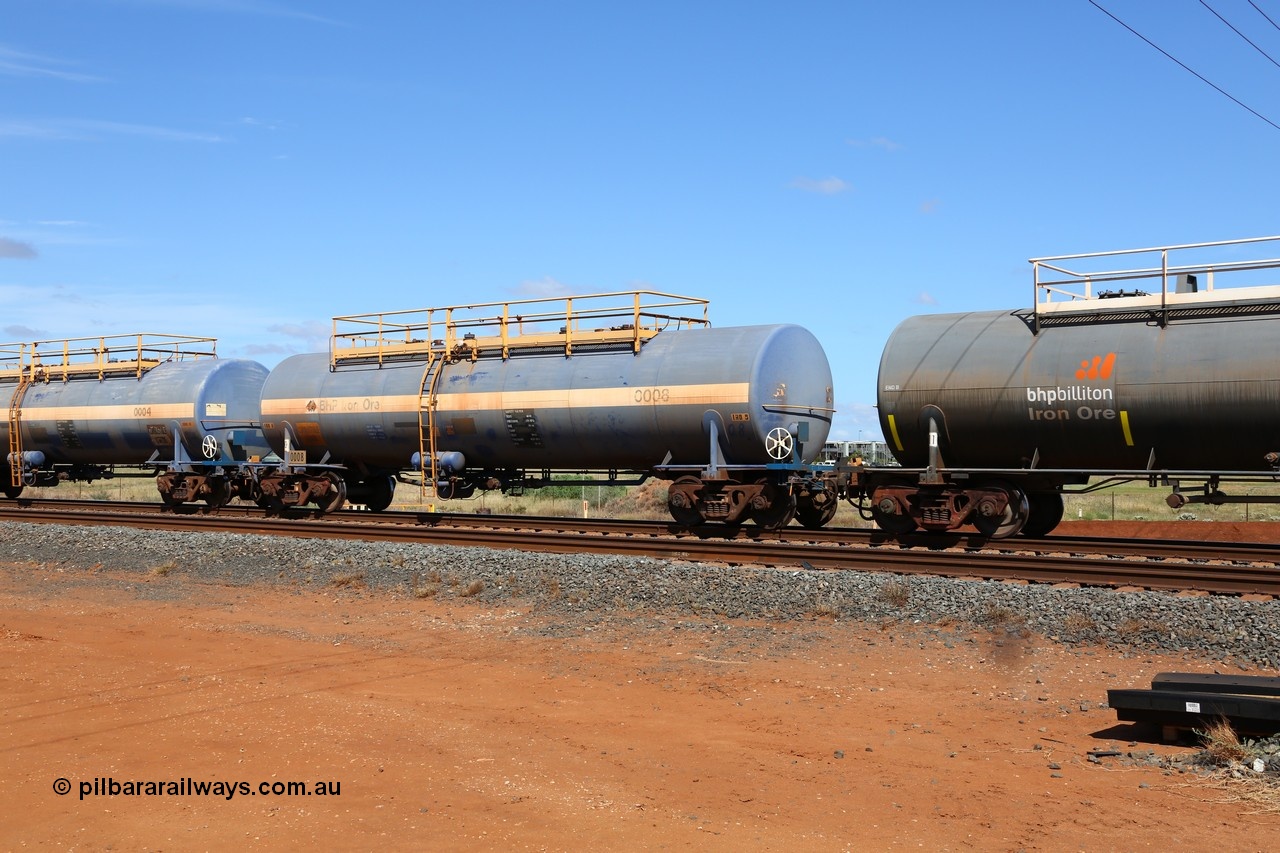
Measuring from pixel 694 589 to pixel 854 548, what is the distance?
3.40 meters

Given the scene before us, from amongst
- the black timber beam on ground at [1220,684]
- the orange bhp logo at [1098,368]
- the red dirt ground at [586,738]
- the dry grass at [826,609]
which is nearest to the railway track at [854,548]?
the dry grass at [826,609]

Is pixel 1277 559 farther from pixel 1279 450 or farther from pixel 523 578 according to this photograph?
pixel 523 578

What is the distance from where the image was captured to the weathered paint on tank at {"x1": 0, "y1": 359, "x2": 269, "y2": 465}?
1093 inches

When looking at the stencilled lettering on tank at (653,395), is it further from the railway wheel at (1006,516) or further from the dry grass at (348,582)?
the dry grass at (348,582)

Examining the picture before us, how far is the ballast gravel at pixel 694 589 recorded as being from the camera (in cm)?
1186

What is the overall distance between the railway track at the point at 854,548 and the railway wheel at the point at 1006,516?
0.27m

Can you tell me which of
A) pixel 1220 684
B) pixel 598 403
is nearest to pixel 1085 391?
pixel 1220 684

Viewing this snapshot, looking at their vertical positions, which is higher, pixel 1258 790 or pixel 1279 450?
pixel 1279 450

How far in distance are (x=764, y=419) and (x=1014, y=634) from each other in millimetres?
8066

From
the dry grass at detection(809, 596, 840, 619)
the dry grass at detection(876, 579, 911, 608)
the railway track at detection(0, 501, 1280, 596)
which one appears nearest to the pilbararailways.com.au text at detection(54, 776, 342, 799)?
the dry grass at detection(809, 596, 840, 619)

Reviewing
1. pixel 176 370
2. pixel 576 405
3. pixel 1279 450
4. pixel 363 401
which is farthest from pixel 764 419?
pixel 176 370

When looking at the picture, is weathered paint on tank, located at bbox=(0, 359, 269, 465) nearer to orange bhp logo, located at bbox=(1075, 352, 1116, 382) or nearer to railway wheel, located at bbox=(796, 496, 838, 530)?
railway wheel, located at bbox=(796, 496, 838, 530)

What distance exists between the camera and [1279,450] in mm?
15453

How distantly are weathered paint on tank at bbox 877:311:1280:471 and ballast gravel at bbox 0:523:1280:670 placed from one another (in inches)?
144
